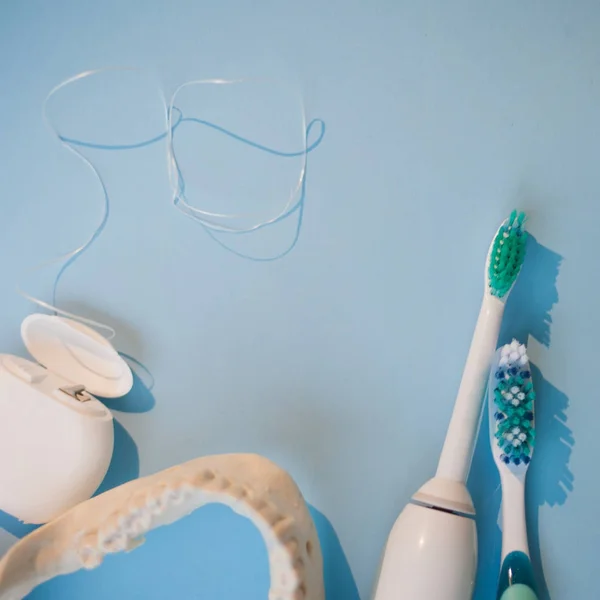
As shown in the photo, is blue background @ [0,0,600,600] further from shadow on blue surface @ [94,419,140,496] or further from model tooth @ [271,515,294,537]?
model tooth @ [271,515,294,537]

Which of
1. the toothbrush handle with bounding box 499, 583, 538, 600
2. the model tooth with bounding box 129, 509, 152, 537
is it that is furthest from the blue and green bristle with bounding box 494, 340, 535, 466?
the model tooth with bounding box 129, 509, 152, 537

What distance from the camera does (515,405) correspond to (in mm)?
708

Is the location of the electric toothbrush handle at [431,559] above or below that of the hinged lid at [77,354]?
below

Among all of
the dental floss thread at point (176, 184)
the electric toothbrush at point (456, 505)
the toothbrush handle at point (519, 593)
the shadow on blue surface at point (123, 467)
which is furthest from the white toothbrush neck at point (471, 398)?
the shadow on blue surface at point (123, 467)

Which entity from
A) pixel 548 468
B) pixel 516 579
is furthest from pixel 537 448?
pixel 516 579

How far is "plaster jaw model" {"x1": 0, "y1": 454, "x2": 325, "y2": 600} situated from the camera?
65 cm

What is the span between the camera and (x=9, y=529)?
81 cm

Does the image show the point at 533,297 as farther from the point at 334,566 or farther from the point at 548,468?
the point at 334,566

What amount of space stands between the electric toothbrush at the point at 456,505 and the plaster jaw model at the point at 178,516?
9 cm

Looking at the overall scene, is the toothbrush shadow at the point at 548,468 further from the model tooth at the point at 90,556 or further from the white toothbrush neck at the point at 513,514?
the model tooth at the point at 90,556

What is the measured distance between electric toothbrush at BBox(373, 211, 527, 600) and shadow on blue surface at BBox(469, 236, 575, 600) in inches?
1.4

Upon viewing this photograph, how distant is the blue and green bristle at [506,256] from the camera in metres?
0.72

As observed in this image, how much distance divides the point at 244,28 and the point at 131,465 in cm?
55

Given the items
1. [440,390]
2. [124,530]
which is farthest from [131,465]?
[440,390]
